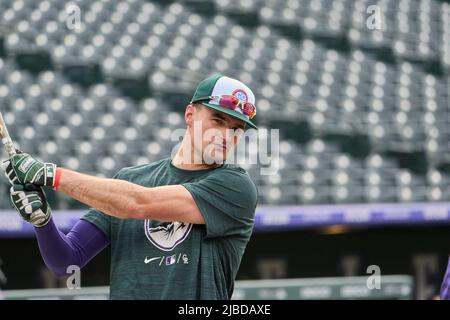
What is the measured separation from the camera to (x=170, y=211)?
2014mm

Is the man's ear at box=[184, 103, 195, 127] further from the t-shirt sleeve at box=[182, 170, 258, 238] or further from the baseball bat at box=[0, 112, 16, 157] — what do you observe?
the baseball bat at box=[0, 112, 16, 157]

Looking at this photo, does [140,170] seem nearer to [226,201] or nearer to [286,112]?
[226,201]

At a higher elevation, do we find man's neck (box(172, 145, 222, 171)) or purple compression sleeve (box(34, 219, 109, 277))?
man's neck (box(172, 145, 222, 171))

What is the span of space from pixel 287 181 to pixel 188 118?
5966 millimetres

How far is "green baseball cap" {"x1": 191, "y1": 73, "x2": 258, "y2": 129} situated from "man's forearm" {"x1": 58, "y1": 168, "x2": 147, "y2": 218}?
316mm

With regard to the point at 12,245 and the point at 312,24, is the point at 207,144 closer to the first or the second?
the point at 12,245

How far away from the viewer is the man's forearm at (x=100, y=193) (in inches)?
76.4

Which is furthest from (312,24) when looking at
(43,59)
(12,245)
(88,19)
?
(12,245)

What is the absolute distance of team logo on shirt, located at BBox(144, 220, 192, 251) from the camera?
6.53 feet

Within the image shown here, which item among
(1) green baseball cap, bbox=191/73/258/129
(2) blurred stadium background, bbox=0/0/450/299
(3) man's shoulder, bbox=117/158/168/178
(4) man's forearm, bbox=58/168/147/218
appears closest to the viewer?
(4) man's forearm, bbox=58/168/147/218

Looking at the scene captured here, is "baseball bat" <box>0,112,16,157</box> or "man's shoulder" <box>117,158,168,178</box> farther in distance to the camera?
"man's shoulder" <box>117,158,168,178</box>

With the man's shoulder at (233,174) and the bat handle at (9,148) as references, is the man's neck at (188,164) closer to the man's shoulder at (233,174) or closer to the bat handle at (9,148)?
the man's shoulder at (233,174)

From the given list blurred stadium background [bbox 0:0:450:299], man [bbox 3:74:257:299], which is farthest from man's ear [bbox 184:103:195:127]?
blurred stadium background [bbox 0:0:450:299]

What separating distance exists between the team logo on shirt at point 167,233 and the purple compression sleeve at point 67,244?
163 mm
